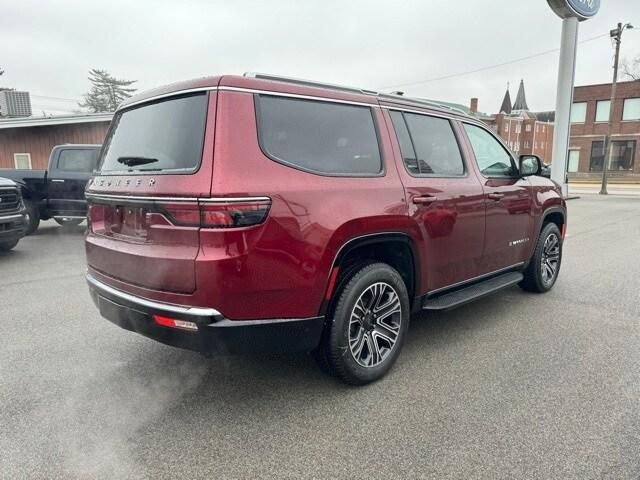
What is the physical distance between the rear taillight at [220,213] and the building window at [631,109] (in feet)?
149

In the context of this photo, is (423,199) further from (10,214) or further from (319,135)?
(10,214)

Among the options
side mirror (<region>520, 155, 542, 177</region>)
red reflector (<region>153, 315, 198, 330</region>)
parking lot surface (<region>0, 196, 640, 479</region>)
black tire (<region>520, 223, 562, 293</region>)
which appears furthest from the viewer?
black tire (<region>520, 223, 562, 293</region>)

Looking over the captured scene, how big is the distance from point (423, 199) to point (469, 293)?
3.51 ft

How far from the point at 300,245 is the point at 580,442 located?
A: 73.3 inches

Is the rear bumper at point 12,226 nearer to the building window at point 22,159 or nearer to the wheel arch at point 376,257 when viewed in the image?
the wheel arch at point 376,257

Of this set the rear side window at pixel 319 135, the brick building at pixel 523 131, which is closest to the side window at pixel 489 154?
the rear side window at pixel 319 135

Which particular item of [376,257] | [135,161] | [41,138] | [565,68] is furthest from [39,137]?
[565,68]

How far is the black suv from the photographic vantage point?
272 inches

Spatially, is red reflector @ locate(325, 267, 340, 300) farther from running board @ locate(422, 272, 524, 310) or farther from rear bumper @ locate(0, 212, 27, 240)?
rear bumper @ locate(0, 212, 27, 240)

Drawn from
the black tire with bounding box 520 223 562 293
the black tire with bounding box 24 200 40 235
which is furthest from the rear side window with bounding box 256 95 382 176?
the black tire with bounding box 24 200 40 235

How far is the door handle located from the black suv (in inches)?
260

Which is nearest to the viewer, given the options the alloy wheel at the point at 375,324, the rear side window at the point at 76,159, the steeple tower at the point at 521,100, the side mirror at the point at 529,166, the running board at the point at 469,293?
the alloy wheel at the point at 375,324

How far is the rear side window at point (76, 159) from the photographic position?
967 cm

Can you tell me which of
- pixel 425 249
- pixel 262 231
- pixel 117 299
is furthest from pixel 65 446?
pixel 425 249
